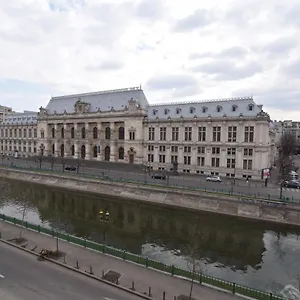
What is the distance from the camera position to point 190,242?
33781mm

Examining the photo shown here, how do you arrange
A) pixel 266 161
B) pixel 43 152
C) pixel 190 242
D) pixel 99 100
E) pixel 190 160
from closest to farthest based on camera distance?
pixel 190 242 < pixel 266 161 < pixel 190 160 < pixel 99 100 < pixel 43 152

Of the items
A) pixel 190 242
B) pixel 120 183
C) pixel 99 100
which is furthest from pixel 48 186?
pixel 190 242

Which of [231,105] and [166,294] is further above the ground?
[231,105]

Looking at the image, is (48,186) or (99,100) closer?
(48,186)

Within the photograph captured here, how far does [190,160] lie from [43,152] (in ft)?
213

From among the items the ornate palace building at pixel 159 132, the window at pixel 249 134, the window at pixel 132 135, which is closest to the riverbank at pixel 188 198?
the ornate palace building at pixel 159 132

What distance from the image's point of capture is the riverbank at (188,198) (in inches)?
1651

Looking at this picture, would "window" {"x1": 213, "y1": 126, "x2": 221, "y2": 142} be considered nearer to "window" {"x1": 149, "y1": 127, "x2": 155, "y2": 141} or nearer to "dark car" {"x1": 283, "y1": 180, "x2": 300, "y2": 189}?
"window" {"x1": 149, "y1": 127, "x2": 155, "y2": 141}

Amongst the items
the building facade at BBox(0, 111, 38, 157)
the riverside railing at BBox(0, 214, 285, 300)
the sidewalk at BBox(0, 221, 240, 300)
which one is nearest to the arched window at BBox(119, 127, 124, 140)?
the building facade at BBox(0, 111, 38, 157)

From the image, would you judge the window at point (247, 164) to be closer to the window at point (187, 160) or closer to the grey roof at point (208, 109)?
the grey roof at point (208, 109)

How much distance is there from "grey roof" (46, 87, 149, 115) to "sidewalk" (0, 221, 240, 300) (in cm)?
6257

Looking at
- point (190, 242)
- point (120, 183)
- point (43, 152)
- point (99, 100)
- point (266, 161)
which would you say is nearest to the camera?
point (190, 242)

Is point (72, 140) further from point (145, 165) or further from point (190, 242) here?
point (190, 242)

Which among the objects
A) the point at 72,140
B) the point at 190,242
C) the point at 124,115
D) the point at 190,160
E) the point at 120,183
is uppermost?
the point at 124,115
